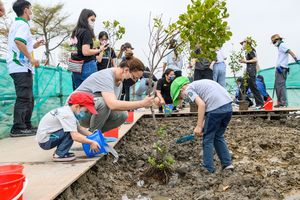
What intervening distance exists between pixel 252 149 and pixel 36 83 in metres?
3.55

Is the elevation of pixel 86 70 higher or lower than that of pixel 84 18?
lower

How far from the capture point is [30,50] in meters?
4.45

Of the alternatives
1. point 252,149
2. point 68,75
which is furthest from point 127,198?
point 68,75

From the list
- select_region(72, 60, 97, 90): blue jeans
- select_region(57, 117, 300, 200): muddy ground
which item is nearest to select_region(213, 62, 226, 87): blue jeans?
select_region(57, 117, 300, 200): muddy ground

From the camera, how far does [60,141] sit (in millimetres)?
3088

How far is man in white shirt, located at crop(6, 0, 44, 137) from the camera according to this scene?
13.8 feet

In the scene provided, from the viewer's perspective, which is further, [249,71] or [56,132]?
[249,71]

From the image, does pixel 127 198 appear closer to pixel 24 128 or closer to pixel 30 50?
pixel 24 128

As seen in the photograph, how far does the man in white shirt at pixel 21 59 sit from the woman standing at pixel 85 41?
22.4 inches

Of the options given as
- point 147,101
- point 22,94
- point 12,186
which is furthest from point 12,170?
point 22,94

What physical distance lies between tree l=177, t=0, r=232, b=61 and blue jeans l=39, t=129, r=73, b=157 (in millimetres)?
1385

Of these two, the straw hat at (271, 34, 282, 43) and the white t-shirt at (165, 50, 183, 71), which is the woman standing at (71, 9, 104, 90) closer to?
the white t-shirt at (165, 50, 183, 71)

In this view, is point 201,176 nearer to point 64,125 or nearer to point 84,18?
point 64,125

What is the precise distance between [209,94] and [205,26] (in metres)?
0.82
